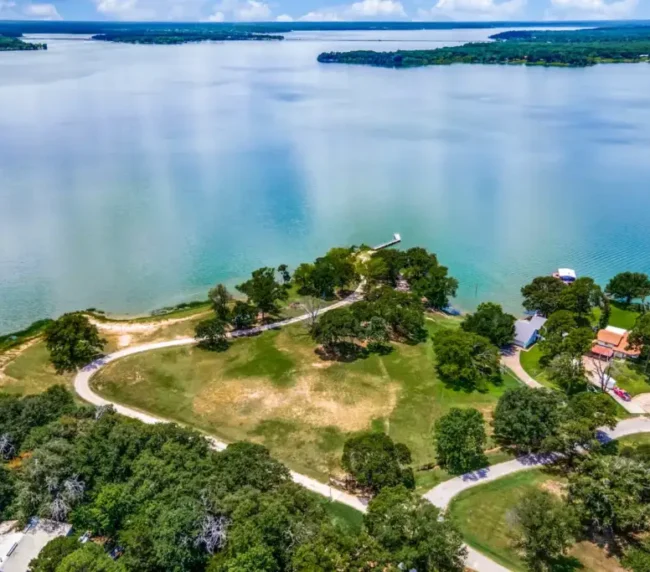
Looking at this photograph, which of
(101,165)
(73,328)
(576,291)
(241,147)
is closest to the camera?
(73,328)

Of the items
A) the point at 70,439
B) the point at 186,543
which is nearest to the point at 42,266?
the point at 70,439

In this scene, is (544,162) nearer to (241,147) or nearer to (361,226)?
(361,226)

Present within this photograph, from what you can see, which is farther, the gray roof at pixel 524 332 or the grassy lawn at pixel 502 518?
the gray roof at pixel 524 332

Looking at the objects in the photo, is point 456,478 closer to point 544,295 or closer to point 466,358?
point 466,358

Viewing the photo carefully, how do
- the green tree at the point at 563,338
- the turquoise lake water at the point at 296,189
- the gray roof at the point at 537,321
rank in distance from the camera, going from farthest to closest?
1. the turquoise lake water at the point at 296,189
2. the gray roof at the point at 537,321
3. the green tree at the point at 563,338

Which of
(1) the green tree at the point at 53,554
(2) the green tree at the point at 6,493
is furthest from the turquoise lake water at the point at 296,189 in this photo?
(1) the green tree at the point at 53,554

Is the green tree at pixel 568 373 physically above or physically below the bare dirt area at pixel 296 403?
above

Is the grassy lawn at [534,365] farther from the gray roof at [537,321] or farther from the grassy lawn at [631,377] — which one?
the grassy lawn at [631,377]
